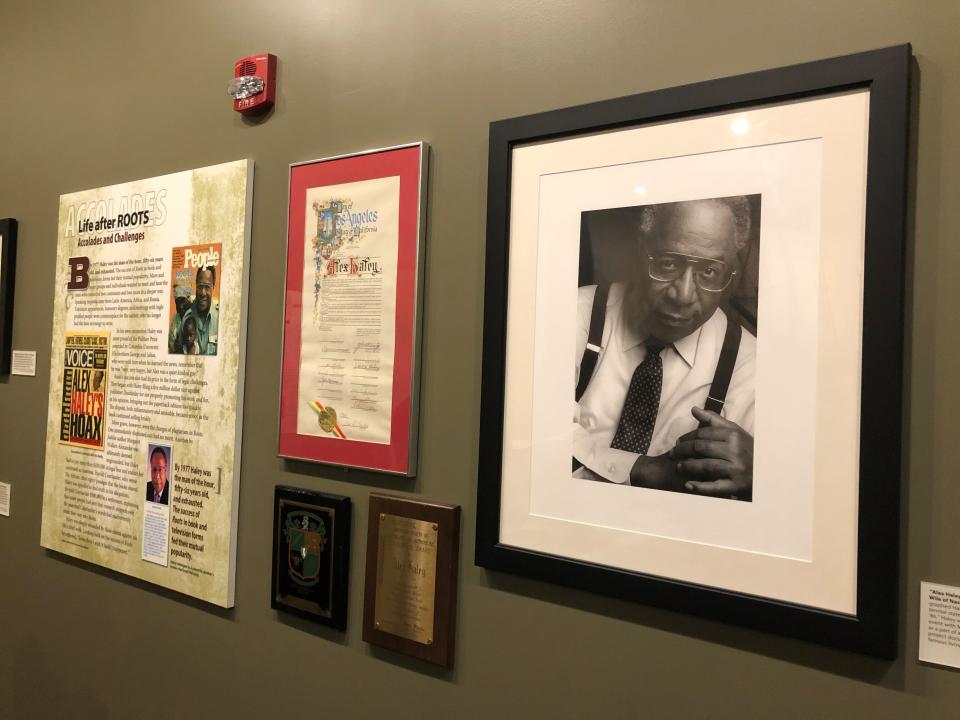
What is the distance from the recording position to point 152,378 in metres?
1.66

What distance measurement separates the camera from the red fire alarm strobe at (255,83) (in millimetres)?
1478

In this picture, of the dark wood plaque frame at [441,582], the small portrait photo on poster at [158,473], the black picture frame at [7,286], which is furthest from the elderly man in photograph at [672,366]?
the black picture frame at [7,286]

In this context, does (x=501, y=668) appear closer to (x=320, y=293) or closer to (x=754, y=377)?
(x=754, y=377)

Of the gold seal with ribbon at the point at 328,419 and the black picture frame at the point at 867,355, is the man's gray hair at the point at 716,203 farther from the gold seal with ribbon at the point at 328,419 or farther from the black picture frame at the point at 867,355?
the gold seal with ribbon at the point at 328,419

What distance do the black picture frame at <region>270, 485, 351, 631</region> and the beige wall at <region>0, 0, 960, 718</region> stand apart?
33 mm

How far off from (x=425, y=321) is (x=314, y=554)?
1.70 ft

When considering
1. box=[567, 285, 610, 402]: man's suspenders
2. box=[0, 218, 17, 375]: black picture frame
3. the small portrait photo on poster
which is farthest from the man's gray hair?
box=[0, 218, 17, 375]: black picture frame

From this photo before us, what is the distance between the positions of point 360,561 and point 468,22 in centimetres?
101

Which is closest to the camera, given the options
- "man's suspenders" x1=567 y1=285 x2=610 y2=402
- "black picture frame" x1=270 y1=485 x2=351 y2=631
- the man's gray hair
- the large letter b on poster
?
the man's gray hair

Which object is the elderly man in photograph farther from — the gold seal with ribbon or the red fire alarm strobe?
the red fire alarm strobe

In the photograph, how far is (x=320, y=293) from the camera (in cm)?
138

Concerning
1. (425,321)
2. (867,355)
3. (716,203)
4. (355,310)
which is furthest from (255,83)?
(867,355)

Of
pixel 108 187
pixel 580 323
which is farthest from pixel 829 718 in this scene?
pixel 108 187

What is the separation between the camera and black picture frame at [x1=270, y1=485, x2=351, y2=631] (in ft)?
4.42
